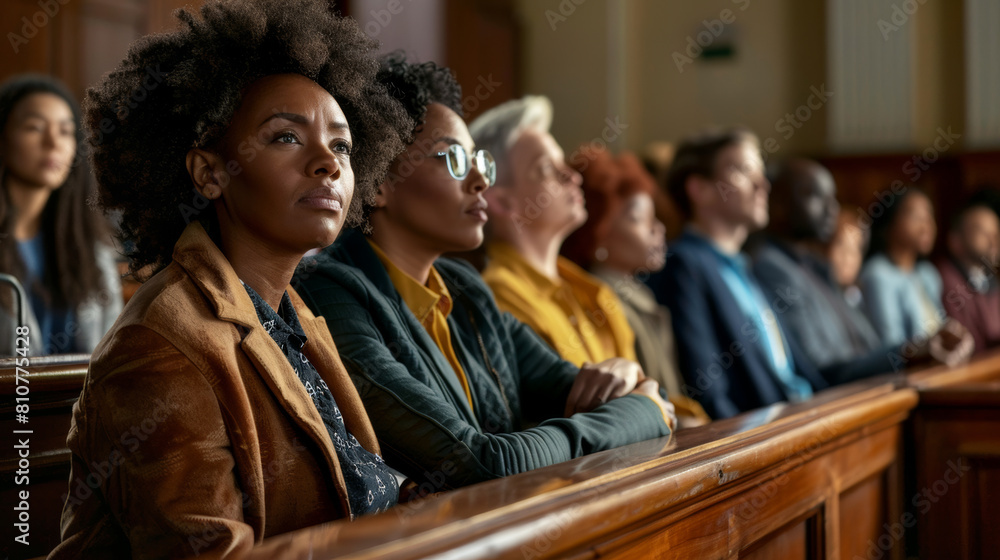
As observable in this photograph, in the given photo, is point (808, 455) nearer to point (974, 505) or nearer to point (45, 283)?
point (974, 505)

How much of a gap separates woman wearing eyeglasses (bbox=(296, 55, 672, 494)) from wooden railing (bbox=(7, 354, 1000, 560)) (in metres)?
0.17

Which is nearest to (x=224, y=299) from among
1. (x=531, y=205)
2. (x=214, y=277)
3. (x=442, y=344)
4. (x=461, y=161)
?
(x=214, y=277)

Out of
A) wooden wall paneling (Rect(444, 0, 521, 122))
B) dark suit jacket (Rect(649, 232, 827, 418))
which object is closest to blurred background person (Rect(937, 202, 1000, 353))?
dark suit jacket (Rect(649, 232, 827, 418))

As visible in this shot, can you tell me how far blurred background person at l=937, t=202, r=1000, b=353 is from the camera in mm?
5793

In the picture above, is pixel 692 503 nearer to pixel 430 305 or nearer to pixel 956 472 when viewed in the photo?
pixel 430 305

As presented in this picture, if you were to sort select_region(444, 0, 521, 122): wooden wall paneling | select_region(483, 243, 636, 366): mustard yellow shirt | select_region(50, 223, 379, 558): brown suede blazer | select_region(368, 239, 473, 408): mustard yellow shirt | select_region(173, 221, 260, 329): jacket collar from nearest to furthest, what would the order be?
select_region(50, 223, 379, 558): brown suede blazer
select_region(173, 221, 260, 329): jacket collar
select_region(368, 239, 473, 408): mustard yellow shirt
select_region(483, 243, 636, 366): mustard yellow shirt
select_region(444, 0, 521, 122): wooden wall paneling

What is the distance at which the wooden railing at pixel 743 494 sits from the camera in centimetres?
91

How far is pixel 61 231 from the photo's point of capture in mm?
2824

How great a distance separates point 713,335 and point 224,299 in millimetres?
2441

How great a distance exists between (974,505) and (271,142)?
1.93 meters

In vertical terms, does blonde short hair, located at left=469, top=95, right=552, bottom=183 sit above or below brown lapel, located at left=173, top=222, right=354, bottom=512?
above

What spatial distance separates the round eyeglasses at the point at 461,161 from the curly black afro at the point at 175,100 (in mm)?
449

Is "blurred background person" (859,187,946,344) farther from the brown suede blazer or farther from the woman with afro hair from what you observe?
the brown suede blazer

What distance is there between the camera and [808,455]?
66.4 inches
